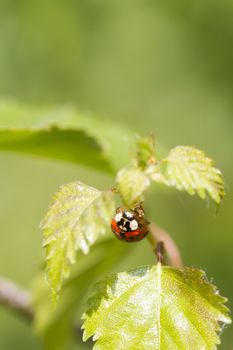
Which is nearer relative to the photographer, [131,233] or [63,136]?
[131,233]

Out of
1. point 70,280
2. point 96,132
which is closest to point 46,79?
point 96,132

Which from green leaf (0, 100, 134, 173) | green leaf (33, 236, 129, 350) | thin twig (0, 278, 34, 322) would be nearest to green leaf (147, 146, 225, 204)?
green leaf (0, 100, 134, 173)

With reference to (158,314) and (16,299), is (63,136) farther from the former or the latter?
(158,314)

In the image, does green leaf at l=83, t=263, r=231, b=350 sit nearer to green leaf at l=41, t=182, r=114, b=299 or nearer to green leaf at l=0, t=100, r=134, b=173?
green leaf at l=41, t=182, r=114, b=299

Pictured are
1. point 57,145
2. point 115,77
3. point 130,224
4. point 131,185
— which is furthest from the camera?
point 115,77

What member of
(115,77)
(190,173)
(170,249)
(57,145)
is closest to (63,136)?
(57,145)
